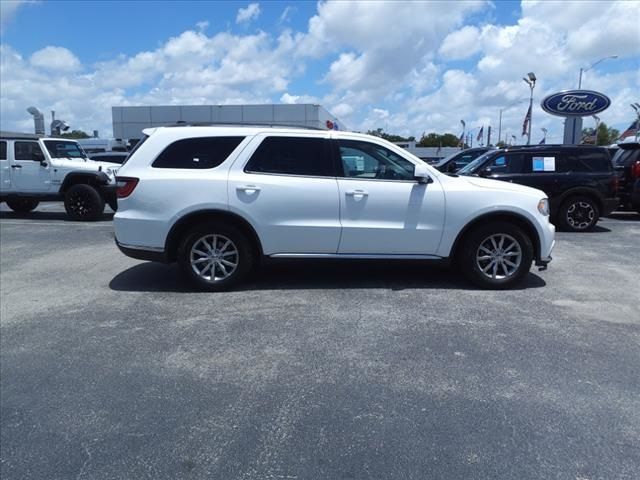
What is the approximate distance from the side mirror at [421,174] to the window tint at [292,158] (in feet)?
3.02

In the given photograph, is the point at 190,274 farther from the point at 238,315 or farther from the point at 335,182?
the point at 335,182

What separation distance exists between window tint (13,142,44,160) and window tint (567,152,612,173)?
1222 cm

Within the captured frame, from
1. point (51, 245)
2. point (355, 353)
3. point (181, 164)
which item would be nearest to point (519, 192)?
point (355, 353)

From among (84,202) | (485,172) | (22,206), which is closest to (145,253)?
(485,172)

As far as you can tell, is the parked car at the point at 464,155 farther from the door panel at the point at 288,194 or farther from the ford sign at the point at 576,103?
the door panel at the point at 288,194

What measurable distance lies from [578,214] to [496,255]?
5757 mm

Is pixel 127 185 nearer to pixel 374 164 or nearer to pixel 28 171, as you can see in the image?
pixel 374 164

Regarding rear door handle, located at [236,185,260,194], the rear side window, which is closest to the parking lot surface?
rear door handle, located at [236,185,260,194]

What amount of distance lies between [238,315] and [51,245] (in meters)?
5.70

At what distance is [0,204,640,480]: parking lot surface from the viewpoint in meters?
2.87

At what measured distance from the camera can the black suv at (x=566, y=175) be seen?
1050 centimetres

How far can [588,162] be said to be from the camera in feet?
35.0

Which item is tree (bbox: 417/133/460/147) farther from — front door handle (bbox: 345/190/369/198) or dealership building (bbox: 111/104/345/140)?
front door handle (bbox: 345/190/369/198)

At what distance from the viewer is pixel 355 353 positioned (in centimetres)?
421
